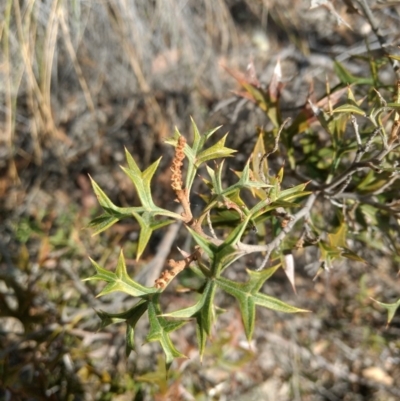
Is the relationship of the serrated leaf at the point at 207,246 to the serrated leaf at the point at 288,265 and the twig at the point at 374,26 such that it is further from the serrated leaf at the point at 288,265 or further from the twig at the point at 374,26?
the twig at the point at 374,26

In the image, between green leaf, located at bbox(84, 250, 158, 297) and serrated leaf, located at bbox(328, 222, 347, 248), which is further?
serrated leaf, located at bbox(328, 222, 347, 248)

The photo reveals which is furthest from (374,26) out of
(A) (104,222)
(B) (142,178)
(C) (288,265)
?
(A) (104,222)

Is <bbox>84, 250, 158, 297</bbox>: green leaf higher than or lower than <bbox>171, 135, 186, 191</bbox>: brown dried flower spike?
lower

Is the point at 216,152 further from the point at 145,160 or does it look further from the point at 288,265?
the point at 145,160

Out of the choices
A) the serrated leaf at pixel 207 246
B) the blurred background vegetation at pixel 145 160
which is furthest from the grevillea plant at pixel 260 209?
the blurred background vegetation at pixel 145 160

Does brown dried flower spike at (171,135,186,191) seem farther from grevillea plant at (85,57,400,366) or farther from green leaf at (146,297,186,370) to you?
green leaf at (146,297,186,370)

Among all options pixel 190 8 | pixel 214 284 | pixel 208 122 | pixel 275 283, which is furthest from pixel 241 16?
pixel 214 284

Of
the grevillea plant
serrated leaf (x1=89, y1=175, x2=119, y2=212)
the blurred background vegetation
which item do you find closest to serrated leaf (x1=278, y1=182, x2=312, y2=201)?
the grevillea plant
